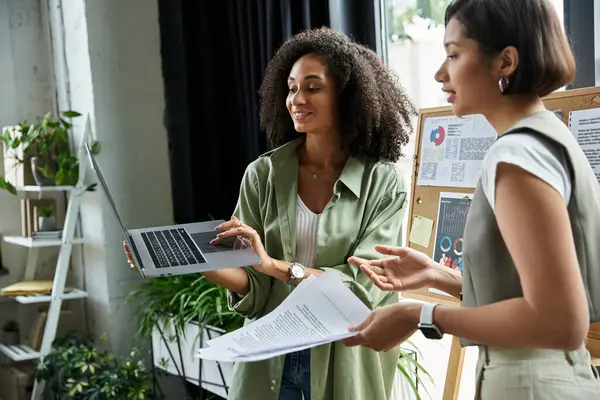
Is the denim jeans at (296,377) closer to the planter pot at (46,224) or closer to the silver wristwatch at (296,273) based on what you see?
the silver wristwatch at (296,273)

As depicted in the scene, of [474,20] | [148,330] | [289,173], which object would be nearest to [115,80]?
[148,330]

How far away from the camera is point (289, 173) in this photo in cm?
170

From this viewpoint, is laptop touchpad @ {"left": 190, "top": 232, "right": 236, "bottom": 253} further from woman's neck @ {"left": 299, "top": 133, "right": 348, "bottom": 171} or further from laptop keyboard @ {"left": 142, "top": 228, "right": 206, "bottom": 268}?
woman's neck @ {"left": 299, "top": 133, "right": 348, "bottom": 171}

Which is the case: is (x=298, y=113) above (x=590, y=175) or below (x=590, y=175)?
above

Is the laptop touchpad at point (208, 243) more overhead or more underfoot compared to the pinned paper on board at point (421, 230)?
more overhead

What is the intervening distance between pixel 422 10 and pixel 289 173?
1001mm

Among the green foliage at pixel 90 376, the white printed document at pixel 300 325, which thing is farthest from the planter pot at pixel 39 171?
the white printed document at pixel 300 325

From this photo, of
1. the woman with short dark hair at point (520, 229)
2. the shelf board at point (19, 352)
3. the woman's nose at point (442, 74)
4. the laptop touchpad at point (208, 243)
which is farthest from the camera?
the shelf board at point (19, 352)

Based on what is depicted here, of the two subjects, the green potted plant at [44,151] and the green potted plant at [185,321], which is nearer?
the green potted plant at [185,321]

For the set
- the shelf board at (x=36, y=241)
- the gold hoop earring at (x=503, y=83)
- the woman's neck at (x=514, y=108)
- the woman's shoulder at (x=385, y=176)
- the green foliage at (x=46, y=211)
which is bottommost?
the shelf board at (x=36, y=241)

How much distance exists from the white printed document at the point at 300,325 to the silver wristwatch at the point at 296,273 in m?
0.35

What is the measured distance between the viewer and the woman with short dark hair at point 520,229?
2.55 ft

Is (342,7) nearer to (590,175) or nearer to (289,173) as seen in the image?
(289,173)

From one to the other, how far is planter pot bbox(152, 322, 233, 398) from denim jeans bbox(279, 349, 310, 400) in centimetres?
86
